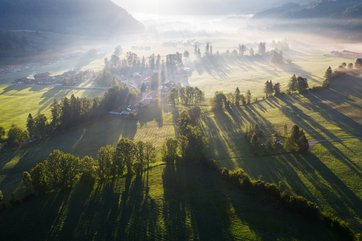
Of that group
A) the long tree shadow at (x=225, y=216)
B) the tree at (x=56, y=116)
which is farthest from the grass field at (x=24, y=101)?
the long tree shadow at (x=225, y=216)

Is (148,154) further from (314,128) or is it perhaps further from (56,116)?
(314,128)

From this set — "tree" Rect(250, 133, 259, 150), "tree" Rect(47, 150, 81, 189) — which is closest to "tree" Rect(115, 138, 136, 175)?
"tree" Rect(47, 150, 81, 189)

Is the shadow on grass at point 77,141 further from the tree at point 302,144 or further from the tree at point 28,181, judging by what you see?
the tree at point 302,144

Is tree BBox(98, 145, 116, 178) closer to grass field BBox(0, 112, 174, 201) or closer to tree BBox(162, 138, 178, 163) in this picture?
tree BBox(162, 138, 178, 163)

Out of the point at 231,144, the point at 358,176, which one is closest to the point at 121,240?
the point at 231,144

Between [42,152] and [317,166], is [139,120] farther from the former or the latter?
[317,166]

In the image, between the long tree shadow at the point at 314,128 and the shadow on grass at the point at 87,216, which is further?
the long tree shadow at the point at 314,128
